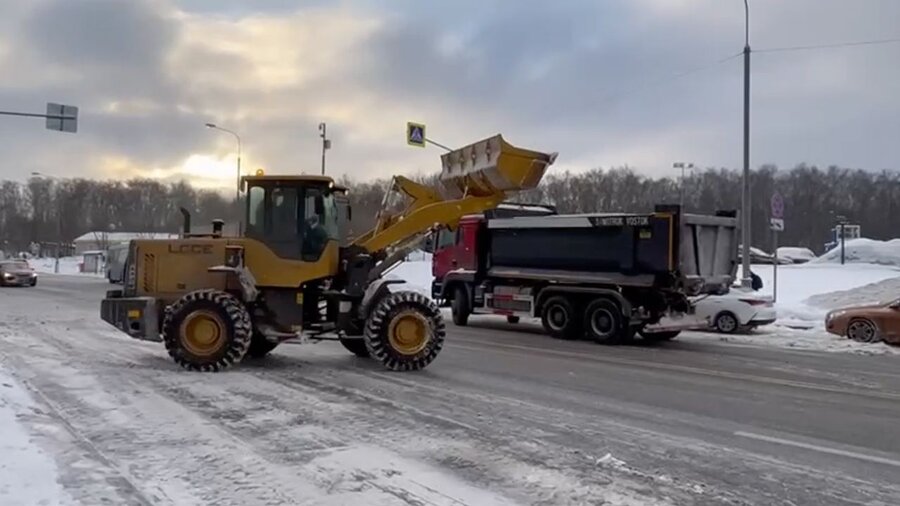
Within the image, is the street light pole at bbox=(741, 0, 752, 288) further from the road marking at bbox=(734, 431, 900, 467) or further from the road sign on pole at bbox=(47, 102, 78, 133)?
the road sign on pole at bbox=(47, 102, 78, 133)

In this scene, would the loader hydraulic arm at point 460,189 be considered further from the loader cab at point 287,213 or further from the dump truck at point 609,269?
the dump truck at point 609,269

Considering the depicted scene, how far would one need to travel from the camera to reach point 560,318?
18.6 m

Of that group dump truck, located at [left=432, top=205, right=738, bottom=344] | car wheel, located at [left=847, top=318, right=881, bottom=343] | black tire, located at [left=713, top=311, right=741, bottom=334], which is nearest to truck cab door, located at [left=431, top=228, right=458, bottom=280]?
dump truck, located at [left=432, top=205, right=738, bottom=344]

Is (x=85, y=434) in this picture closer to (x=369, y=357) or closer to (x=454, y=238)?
(x=369, y=357)

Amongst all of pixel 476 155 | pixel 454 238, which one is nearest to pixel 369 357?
pixel 476 155

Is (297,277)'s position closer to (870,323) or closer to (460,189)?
(460,189)

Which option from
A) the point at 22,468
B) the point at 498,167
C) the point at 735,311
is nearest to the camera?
the point at 22,468

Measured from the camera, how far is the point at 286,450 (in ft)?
23.2

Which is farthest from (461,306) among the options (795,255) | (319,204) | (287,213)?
(795,255)

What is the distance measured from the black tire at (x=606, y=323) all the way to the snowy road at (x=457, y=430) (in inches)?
123

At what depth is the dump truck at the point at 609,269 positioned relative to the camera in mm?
16781

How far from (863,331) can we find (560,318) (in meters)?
6.36

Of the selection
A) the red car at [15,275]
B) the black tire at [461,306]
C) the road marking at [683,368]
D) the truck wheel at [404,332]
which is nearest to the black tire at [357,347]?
the truck wheel at [404,332]

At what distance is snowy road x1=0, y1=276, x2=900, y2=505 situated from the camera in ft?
19.8
